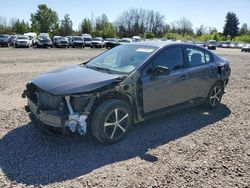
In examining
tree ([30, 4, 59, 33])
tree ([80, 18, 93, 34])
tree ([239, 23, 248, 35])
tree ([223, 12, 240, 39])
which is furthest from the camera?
tree ([239, 23, 248, 35])

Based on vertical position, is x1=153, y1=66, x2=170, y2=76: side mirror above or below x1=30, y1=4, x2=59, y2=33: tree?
below

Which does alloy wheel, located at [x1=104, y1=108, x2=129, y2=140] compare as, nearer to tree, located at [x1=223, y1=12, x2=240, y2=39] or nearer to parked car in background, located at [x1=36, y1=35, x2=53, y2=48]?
parked car in background, located at [x1=36, y1=35, x2=53, y2=48]

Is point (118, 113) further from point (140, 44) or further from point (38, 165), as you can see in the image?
point (140, 44)

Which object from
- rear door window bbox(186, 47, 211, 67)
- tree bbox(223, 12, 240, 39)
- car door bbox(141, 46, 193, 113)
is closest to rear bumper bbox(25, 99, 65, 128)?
car door bbox(141, 46, 193, 113)

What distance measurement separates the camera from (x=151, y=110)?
4.98m

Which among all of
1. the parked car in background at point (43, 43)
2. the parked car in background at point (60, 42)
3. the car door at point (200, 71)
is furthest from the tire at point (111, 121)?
the parked car in background at point (60, 42)

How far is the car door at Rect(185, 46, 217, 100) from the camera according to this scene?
577cm

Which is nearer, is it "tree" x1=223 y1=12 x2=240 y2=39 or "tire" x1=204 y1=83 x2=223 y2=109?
"tire" x1=204 y1=83 x2=223 y2=109

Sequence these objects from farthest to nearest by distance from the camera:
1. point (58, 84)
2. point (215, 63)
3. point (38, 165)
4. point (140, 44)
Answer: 1. point (215, 63)
2. point (140, 44)
3. point (58, 84)
4. point (38, 165)

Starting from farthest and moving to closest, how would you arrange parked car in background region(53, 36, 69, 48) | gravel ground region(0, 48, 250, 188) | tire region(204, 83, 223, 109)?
parked car in background region(53, 36, 69, 48), tire region(204, 83, 223, 109), gravel ground region(0, 48, 250, 188)

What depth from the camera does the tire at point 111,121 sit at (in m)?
4.24

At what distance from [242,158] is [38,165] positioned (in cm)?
313

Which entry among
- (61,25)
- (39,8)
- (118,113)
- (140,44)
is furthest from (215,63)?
(39,8)

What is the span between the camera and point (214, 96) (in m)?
6.60
